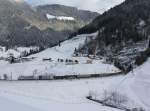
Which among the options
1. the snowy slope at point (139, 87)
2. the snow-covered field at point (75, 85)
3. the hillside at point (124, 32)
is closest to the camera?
the snow-covered field at point (75, 85)

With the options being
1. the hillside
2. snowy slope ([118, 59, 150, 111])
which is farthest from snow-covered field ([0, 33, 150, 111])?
the hillside

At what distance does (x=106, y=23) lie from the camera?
150 m

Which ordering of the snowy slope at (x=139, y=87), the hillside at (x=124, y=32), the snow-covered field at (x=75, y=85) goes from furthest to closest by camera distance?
the hillside at (x=124, y=32), the snowy slope at (x=139, y=87), the snow-covered field at (x=75, y=85)

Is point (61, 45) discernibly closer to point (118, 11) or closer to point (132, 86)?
point (118, 11)

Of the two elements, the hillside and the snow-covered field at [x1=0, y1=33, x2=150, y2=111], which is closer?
the snow-covered field at [x1=0, y1=33, x2=150, y2=111]

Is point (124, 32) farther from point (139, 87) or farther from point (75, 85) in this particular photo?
point (75, 85)

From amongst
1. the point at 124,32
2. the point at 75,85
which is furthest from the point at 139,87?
the point at 124,32

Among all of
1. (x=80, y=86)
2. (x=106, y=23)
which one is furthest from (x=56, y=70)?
(x=106, y=23)

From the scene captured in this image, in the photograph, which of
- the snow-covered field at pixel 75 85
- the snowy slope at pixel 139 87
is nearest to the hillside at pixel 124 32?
the snow-covered field at pixel 75 85

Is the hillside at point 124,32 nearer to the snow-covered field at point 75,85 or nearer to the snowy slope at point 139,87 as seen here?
the snow-covered field at point 75,85

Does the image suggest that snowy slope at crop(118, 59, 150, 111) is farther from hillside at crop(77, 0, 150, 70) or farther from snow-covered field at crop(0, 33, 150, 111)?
hillside at crop(77, 0, 150, 70)

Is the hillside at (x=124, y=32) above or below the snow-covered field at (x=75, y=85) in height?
above

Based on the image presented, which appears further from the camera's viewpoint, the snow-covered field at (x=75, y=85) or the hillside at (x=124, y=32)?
Result: the hillside at (x=124, y=32)

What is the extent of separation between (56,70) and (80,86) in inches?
877
